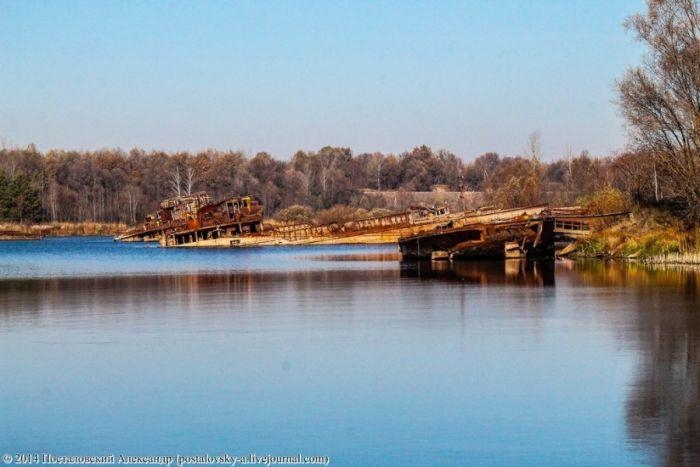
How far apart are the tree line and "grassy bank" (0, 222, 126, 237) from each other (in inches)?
85.6

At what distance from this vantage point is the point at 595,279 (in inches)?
1352

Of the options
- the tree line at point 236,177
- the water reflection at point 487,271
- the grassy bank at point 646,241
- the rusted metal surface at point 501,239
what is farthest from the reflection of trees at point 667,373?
the tree line at point 236,177

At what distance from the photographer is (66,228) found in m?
116

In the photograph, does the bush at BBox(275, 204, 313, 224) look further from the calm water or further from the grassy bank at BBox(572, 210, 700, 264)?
the calm water

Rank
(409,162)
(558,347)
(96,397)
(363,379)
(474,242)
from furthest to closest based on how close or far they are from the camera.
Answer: (409,162) → (474,242) → (558,347) → (363,379) → (96,397)

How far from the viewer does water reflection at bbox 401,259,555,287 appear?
3447 centimetres

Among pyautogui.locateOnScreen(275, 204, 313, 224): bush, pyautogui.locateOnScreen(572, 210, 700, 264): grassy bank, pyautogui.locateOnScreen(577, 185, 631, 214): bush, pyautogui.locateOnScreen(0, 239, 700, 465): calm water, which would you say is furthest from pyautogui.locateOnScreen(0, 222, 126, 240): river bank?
pyautogui.locateOnScreen(0, 239, 700, 465): calm water

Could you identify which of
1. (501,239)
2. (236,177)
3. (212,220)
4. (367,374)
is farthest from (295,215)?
(367,374)

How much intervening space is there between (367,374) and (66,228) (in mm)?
104633

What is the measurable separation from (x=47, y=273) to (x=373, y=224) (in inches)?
1581

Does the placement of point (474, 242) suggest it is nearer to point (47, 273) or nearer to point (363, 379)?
point (47, 273)

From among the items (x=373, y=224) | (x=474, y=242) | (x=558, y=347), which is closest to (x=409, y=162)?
(x=373, y=224)

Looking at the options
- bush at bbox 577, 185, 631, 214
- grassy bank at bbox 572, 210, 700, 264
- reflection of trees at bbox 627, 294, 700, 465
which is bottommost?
reflection of trees at bbox 627, 294, 700, 465

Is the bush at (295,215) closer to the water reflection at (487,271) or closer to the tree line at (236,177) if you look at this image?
the tree line at (236,177)
